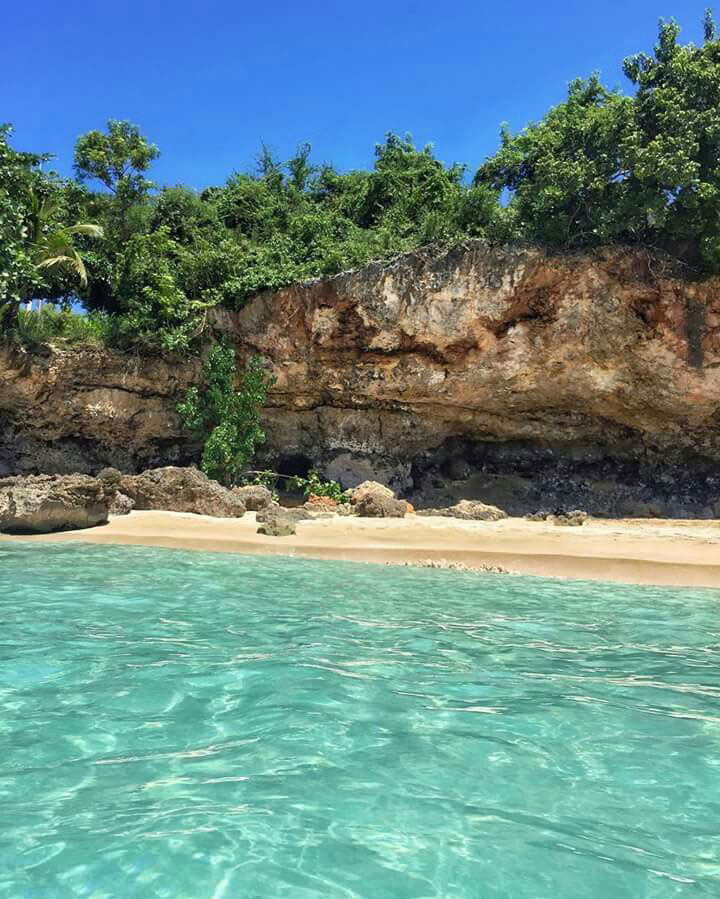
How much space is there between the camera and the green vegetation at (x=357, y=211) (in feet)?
54.2

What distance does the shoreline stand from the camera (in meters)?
9.93

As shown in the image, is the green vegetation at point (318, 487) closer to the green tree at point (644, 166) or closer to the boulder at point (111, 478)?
the boulder at point (111, 478)

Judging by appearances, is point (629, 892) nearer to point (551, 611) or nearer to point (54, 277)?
point (551, 611)

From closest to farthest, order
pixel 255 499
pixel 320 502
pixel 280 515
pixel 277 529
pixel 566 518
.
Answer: pixel 277 529 < pixel 280 515 < pixel 566 518 < pixel 255 499 < pixel 320 502

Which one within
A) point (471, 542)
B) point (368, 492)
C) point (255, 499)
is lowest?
point (471, 542)

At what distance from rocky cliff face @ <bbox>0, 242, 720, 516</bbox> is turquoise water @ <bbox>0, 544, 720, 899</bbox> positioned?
13.2 metres

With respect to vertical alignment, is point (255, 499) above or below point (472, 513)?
above

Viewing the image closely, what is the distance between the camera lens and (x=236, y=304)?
20219 millimetres

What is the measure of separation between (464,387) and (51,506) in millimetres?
11544

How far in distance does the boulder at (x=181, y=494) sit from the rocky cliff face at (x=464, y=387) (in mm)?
5211

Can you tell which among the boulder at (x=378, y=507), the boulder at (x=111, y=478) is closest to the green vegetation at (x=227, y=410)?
the boulder at (x=111, y=478)

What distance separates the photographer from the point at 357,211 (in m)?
24.0

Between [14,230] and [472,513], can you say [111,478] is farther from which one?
[472,513]

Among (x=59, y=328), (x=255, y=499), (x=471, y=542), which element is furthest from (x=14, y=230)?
(x=471, y=542)
